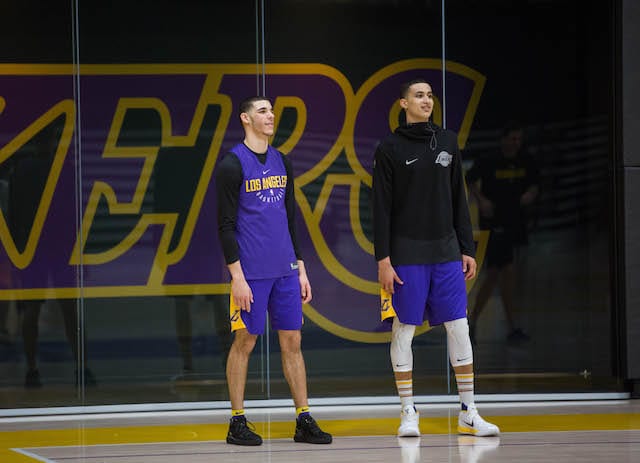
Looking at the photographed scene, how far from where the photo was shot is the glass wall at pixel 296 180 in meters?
7.73

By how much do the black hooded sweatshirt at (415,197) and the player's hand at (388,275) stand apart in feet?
0.13

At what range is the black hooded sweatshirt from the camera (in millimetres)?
6309

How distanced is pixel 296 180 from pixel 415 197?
1771 mm

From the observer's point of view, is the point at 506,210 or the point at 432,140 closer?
the point at 432,140

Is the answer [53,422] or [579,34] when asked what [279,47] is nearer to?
[579,34]

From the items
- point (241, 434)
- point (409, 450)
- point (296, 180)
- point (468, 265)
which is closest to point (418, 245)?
point (468, 265)

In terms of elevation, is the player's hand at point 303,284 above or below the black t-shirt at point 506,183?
below

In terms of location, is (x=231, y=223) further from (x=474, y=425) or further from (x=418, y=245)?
(x=474, y=425)

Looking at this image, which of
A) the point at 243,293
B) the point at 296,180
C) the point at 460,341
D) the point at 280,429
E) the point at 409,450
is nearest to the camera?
the point at 409,450

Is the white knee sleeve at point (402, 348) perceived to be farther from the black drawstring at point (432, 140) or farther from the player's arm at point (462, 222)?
the black drawstring at point (432, 140)

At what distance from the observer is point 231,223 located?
6168 mm

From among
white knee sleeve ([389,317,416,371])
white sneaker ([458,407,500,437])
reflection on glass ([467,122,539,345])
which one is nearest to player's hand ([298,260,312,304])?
white knee sleeve ([389,317,416,371])

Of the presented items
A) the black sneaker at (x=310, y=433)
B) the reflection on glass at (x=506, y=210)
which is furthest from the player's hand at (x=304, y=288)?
the reflection on glass at (x=506, y=210)

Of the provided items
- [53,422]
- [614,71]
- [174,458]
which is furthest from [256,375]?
[614,71]
